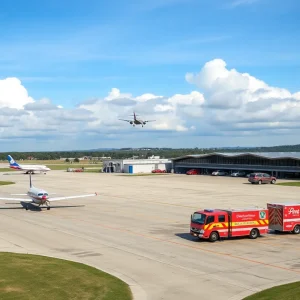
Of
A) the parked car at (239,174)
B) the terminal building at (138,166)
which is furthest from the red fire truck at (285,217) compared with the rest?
the terminal building at (138,166)

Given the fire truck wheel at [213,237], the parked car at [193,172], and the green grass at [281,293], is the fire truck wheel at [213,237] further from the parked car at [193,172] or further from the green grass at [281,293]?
the parked car at [193,172]

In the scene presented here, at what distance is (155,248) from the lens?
33.0m

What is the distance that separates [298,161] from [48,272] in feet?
284

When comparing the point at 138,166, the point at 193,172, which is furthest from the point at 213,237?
the point at 138,166

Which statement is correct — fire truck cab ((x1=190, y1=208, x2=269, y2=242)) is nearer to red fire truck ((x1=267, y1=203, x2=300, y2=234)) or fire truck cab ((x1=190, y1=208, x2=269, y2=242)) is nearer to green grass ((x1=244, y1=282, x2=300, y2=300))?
red fire truck ((x1=267, y1=203, x2=300, y2=234))

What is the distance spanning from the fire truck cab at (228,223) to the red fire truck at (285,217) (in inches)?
66.1

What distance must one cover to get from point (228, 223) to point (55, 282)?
16195 millimetres

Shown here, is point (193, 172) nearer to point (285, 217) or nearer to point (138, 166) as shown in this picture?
point (138, 166)

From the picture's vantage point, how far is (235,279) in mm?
24781

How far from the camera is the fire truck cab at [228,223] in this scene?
3503cm

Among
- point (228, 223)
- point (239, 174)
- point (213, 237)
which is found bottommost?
point (213, 237)

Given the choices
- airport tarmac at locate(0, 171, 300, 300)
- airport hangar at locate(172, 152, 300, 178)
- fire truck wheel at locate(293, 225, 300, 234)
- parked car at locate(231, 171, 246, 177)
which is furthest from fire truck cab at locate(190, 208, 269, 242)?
parked car at locate(231, 171, 246, 177)

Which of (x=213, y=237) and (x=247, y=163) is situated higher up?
(x=247, y=163)

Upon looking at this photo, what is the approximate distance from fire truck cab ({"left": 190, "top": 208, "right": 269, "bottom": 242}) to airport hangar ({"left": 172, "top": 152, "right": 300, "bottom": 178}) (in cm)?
6830
